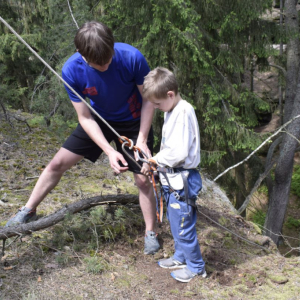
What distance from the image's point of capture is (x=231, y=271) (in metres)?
3.31

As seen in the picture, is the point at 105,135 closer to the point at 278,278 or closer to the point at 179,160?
the point at 179,160

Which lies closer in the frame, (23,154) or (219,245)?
(219,245)

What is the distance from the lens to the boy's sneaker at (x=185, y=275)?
9.79 feet

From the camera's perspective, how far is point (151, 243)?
337 cm

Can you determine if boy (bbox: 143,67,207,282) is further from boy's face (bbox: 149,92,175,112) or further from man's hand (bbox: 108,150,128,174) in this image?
man's hand (bbox: 108,150,128,174)

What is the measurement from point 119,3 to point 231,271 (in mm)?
5394

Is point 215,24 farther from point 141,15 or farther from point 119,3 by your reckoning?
point 119,3

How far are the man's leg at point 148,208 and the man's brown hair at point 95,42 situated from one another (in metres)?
1.22

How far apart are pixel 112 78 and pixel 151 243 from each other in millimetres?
1669

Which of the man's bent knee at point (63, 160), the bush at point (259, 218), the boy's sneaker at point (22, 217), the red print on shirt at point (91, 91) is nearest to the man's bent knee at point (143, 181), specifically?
the man's bent knee at point (63, 160)

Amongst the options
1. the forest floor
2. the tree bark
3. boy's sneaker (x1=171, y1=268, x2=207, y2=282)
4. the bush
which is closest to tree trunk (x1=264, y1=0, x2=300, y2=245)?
the tree bark

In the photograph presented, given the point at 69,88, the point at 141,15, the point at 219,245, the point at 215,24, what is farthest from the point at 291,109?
the point at 69,88

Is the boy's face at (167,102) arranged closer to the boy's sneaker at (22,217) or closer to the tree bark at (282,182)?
the boy's sneaker at (22,217)

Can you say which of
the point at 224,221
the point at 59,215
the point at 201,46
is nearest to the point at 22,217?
the point at 59,215
